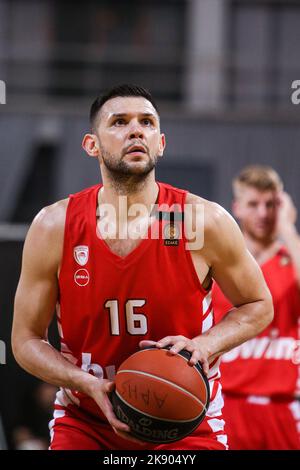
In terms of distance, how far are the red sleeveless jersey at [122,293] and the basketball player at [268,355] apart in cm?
193

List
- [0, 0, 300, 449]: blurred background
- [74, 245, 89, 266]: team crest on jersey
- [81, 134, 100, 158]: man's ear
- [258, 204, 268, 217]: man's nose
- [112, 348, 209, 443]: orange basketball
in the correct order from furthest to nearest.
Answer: [0, 0, 300, 449]: blurred background
[258, 204, 268, 217]: man's nose
[81, 134, 100, 158]: man's ear
[74, 245, 89, 266]: team crest on jersey
[112, 348, 209, 443]: orange basketball

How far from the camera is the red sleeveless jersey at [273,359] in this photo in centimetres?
608

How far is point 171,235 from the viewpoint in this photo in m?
4.06

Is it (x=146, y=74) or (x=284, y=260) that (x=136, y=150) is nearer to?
(x=284, y=260)

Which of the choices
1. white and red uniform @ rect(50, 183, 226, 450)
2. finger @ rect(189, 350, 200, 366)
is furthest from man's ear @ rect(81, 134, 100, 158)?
finger @ rect(189, 350, 200, 366)

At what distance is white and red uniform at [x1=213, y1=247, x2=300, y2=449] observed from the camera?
19.8ft

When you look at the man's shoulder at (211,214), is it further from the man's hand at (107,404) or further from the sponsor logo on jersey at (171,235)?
the man's hand at (107,404)

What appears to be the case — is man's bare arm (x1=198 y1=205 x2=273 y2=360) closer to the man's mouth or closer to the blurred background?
the man's mouth

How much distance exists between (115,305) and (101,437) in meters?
0.65

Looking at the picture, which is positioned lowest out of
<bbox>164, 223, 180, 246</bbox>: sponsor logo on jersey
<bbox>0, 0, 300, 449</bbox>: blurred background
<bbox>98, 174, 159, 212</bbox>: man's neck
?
<bbox>164, 223, 180, 246</bbox>: sponsor logo on jersey

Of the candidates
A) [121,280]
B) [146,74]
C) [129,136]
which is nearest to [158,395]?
[121,280]

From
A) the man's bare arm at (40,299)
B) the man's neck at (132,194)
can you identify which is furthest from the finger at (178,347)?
the man's neck at (132,194)
